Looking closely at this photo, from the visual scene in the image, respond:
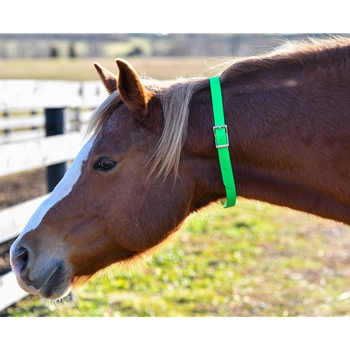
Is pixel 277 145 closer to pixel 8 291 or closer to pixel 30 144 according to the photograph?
pixel 30 144

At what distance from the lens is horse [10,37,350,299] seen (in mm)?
2680

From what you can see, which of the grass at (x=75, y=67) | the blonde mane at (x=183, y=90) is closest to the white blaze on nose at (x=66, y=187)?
the blonde mane at (x=183, y=90)

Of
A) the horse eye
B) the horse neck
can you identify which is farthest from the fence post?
the horse neck

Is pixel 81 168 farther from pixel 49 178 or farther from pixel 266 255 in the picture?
pixel 266 255

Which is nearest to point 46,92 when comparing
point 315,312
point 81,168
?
point 81,168

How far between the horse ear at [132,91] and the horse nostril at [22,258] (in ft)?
3.12

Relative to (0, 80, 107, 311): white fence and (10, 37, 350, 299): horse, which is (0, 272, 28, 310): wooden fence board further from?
(10, 37, 350, 299): horse

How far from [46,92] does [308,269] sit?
3.63 metres

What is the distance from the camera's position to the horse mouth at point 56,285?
9.09 feet

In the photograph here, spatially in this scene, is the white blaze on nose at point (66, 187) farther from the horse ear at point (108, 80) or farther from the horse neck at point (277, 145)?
the horse neck at point (277, 145)

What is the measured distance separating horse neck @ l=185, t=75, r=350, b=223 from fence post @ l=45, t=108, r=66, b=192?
3.03 m

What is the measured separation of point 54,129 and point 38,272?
305 cm

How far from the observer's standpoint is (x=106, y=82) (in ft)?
9.90

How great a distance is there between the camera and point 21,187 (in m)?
9.79
